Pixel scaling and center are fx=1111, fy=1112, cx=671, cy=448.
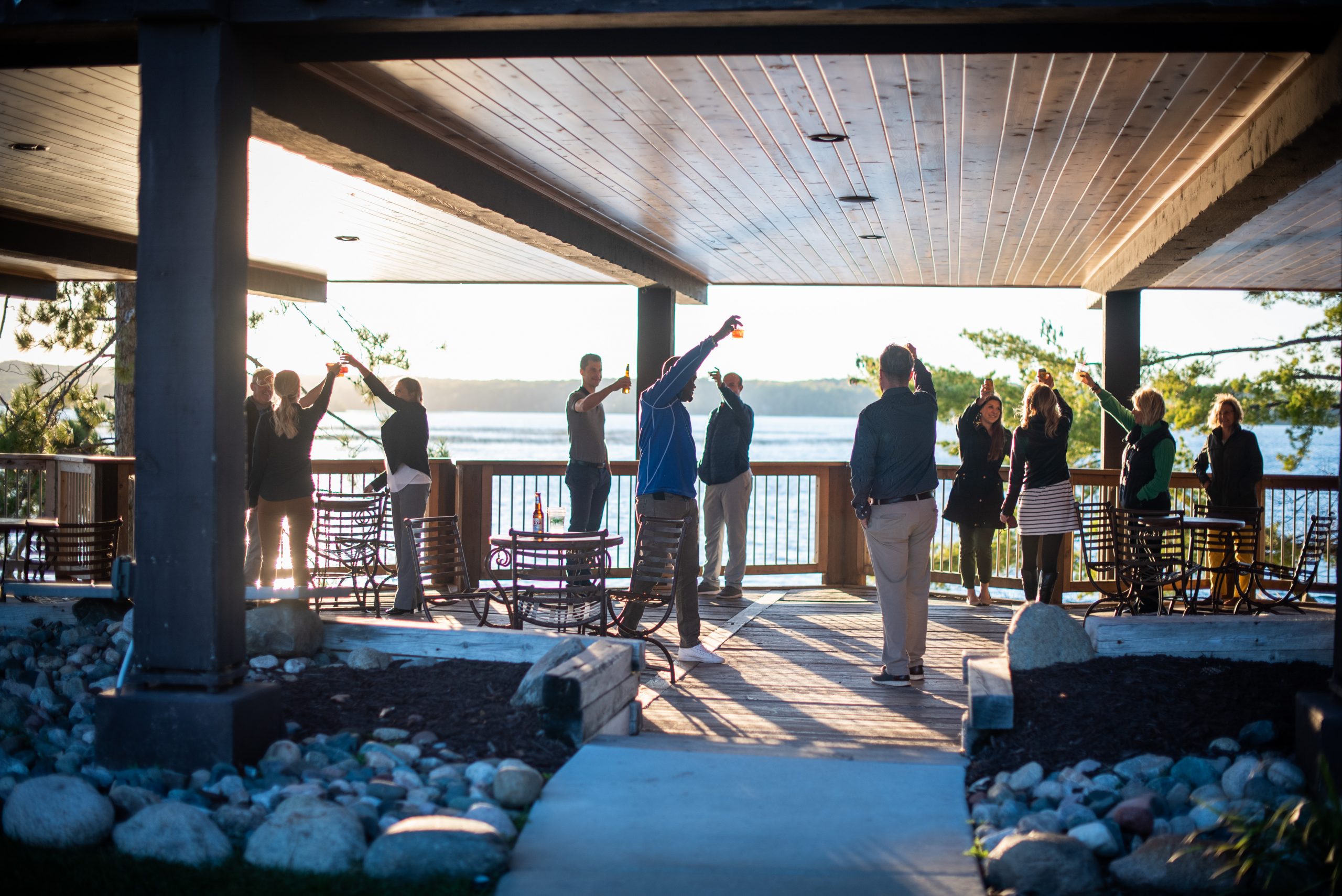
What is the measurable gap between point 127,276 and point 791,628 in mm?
7455

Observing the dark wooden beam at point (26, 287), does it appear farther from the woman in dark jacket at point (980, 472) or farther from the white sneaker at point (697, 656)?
the woman in dark jacket at point (980, 472)

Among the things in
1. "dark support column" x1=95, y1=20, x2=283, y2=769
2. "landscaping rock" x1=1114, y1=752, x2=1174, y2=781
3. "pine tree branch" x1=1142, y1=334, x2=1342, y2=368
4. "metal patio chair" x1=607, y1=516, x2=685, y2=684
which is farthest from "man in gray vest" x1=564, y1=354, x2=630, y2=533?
"pine tree branch" x1=1142, y1=334, x2=1342, y2=368

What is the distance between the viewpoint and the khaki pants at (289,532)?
7414 mm

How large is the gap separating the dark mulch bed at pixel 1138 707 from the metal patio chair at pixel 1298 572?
3.58 m

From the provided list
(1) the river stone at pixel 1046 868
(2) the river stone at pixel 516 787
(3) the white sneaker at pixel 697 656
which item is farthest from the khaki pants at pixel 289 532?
(1) the river stone at pixel 1046 868

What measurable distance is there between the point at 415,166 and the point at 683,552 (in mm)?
2708

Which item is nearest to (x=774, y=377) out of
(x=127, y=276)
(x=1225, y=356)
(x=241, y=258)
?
(x=1225, y=356)

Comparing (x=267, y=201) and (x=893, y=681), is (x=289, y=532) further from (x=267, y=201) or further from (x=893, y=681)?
(x=893, y=681)

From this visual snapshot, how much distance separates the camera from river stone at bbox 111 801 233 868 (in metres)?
3.43

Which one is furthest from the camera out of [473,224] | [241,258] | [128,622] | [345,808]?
[473,224]

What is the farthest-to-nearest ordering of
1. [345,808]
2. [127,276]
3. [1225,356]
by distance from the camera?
1. [1225,356]
2. [127,276]
3. [345,808]

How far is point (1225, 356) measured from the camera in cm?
1931

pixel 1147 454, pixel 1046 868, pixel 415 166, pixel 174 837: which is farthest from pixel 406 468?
pixel 1046 868

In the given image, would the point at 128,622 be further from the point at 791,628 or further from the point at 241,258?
the point at 791,628
